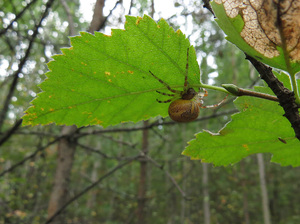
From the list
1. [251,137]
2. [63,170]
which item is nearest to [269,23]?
[251,137]

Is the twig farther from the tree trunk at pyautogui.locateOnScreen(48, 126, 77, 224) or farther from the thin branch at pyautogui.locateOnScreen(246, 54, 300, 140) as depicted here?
the tree trunk at pyautogui.locateOnScreen(48, 126, 77, 224)

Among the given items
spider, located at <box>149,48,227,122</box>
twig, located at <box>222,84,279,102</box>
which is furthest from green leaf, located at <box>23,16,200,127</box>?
twig, located at <box>222,84,279,102</box>

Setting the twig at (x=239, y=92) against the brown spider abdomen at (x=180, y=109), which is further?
the brown spider abdomen at (x=180, y=109)

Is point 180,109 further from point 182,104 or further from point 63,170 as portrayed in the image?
point 63,170

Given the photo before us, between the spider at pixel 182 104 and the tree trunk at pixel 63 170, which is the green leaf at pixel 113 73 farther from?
the tree trunk at pixel 63 170

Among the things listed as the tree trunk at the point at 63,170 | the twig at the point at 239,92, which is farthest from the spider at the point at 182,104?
the tree trunk at the point at 63,170
